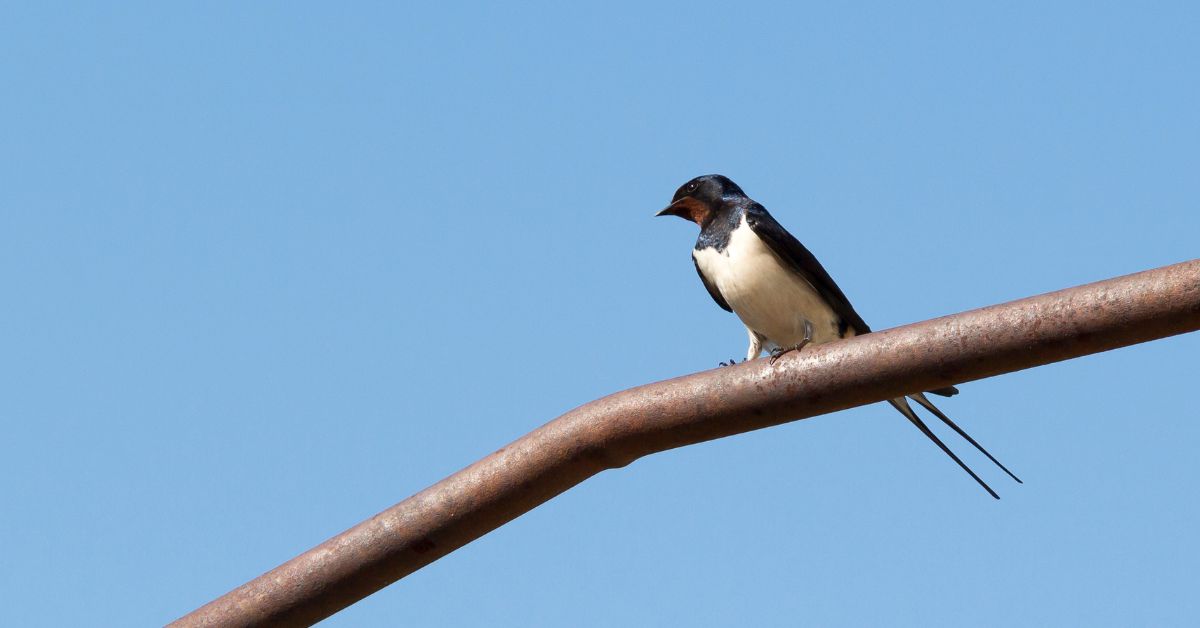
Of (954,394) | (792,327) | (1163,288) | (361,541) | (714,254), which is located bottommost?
(1163,288)

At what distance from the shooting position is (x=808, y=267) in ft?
17.8

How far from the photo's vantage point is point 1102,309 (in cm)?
214

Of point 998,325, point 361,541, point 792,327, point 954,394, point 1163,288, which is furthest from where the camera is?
point 792,327

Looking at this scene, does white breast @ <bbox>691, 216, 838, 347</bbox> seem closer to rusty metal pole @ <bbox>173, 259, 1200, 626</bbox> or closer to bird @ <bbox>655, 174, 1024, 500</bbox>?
bird @ <bbox>655, 174, 1024, 500</bbox>

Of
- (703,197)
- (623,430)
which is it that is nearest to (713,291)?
(703,197)

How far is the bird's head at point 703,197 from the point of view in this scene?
6.03m

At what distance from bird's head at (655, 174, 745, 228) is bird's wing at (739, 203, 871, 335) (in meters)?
0.44

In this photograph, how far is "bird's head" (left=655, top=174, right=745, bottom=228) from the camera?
6031 millimetres

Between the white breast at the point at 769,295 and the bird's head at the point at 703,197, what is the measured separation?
0.44 metres

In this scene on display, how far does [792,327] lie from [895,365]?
3.17 metres

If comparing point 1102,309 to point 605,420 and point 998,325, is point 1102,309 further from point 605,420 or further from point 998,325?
point 605,420

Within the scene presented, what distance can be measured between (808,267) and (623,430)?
10.1ft

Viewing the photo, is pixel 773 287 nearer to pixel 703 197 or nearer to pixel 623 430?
pixel 703 197

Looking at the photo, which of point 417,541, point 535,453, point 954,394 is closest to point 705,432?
point 535,453
